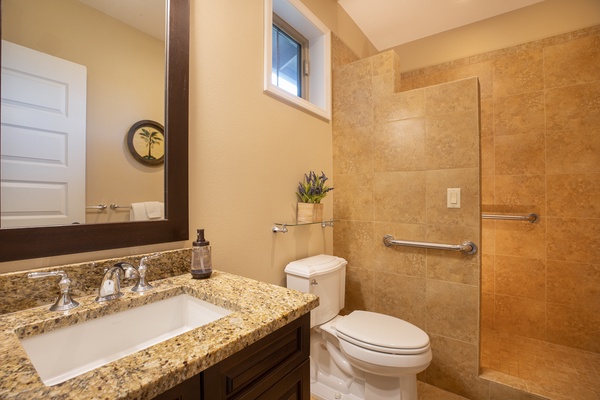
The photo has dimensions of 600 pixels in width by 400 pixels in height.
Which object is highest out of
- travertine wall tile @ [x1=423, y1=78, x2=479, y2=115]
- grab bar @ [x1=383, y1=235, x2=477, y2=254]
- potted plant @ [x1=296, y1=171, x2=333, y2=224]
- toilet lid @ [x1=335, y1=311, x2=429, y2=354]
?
travertine wall tile @ [x1=423, y1=78, x2=479, y2=115]

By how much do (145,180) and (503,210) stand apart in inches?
102

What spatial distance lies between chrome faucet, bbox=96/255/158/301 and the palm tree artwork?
1.25 feet

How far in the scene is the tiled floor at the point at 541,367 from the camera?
1.50m

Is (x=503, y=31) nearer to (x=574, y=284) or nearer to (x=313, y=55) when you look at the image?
(x=313, y=55)

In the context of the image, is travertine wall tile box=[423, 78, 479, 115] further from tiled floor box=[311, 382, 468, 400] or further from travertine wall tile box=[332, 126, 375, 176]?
tiled floor box=[311, 382, 468, 400]

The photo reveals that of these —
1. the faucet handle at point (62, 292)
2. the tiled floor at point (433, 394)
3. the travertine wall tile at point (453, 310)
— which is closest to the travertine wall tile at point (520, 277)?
the travertine wall tile at point (453, 310)

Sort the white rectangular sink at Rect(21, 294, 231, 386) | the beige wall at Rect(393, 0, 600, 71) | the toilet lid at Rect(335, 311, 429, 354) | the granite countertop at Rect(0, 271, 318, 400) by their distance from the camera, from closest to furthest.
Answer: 1. the granite countertop at Rect(0, 271, 318, 400)
2. the white rectangular sink at Rect(21, 294, 231, 386)
3. the toilet lid at Rect(335, 311, 429, 354)
4. the beige wall at Rect(393, 0, 600, 71)

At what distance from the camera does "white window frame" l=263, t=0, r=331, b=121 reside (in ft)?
5.70

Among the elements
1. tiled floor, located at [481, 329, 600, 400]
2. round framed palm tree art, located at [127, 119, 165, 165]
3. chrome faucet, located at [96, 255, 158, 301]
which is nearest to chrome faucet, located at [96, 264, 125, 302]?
chrome faucet, located at [96, 255, 158, 301]

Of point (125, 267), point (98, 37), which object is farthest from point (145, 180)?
point (98, 37)

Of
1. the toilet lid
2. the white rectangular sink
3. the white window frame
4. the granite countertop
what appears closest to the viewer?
the granite countertop

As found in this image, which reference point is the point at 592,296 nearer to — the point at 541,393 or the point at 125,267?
the point at 541,393

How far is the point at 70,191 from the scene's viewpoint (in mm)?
847

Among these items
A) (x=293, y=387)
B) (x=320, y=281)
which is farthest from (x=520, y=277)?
(x=293, y=387)
